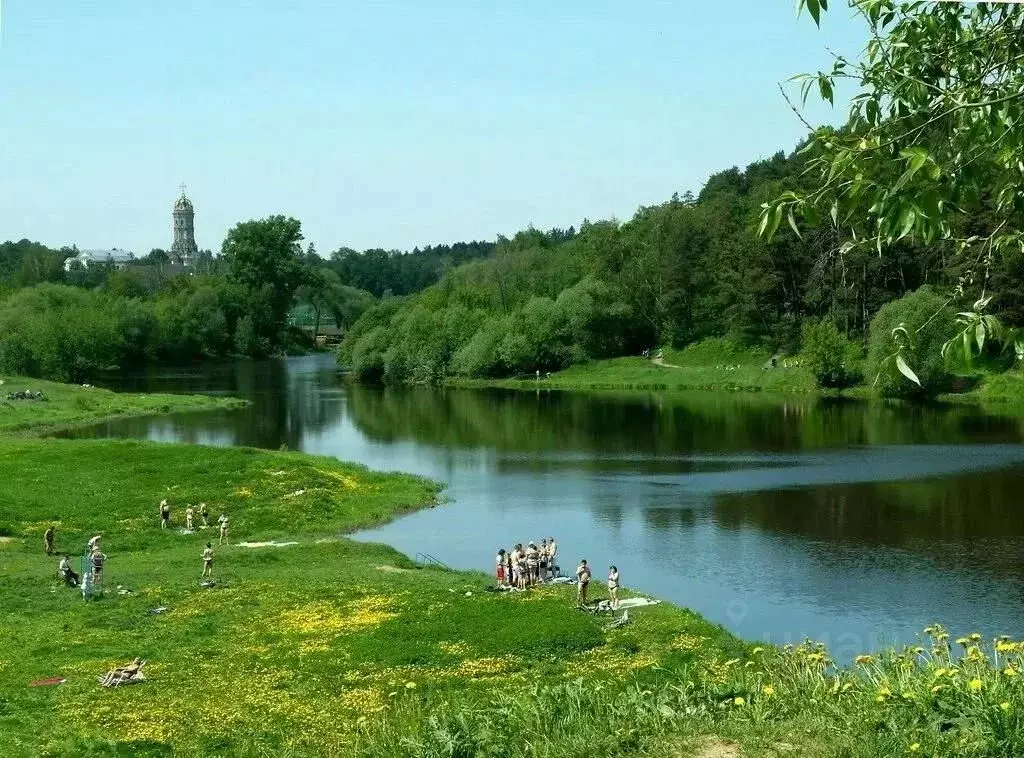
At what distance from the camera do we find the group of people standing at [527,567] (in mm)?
34125

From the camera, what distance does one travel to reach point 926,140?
10305 millimetres

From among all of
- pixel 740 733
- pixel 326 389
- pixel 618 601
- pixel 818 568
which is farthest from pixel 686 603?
pixel 326 389

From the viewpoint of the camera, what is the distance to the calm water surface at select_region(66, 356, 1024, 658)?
34.0 m

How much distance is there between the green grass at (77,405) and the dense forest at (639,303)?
1316 inches

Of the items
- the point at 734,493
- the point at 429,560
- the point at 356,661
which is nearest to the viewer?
the point at 356,661

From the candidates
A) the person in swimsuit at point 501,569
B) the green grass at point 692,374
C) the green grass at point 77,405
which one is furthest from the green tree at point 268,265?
the person in swimsuit at point 501,569

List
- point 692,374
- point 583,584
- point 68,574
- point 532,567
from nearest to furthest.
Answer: point 583,584
point 68,574
point 532,567
point 692,374

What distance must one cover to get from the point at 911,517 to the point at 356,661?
27.9 meters

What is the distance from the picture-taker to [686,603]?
3384 centimetres

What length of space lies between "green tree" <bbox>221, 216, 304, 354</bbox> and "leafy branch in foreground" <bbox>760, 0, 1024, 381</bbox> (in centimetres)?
17701

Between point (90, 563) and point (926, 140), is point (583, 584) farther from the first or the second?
point (926, 140)

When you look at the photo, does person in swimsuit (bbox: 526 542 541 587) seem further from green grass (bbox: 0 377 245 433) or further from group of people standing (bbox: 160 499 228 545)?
green grass (bbox: 0 377 245 433)

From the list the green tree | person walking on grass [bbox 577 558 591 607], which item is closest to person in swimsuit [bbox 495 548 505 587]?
person walking on grass [bbox 577 558 591 607]

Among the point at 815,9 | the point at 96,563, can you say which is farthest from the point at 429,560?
the point at 815,9
